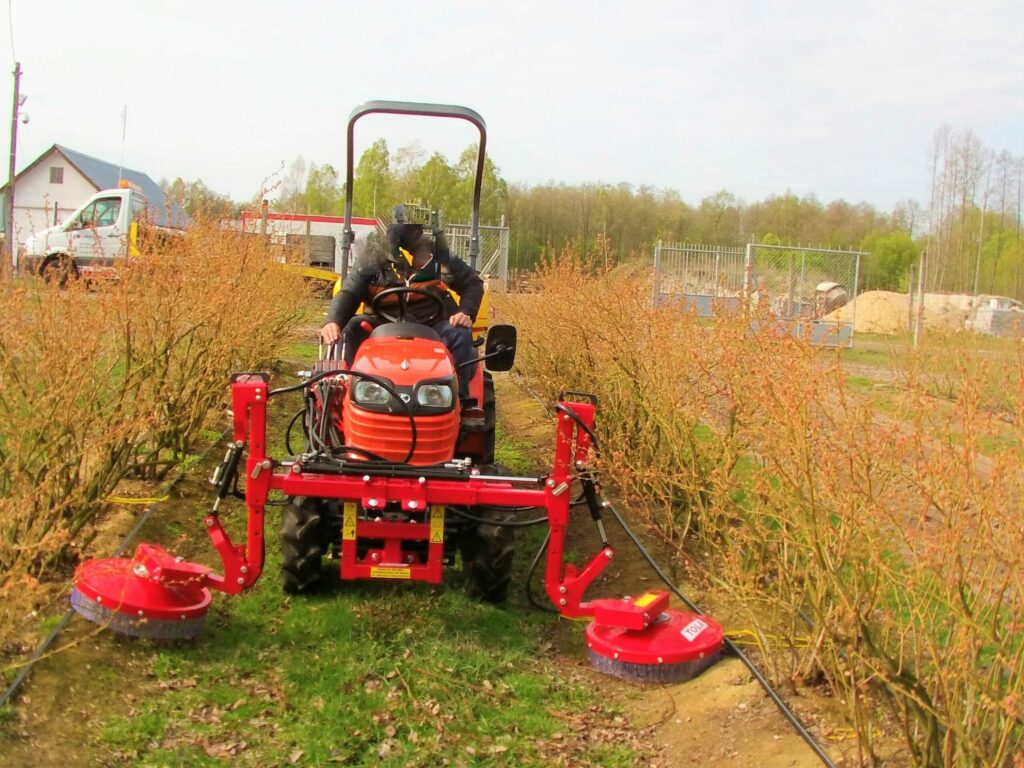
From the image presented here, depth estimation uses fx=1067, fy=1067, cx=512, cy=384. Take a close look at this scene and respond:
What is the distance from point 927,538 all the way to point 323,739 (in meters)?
2.37

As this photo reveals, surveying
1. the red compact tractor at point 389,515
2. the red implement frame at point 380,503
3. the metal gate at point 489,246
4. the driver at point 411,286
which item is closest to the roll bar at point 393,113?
the driver at point 411,286

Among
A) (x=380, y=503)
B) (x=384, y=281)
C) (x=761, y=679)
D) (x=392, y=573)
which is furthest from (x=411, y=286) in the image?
(x=761, y=679)

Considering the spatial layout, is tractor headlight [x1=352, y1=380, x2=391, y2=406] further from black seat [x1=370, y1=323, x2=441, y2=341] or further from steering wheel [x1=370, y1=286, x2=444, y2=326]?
steering wheel [x1=370, y1=286, x2=444, y2=326]

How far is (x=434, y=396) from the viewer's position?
211 inches

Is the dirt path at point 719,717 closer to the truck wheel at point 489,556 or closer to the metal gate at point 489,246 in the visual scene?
the truck wheel at point 489,556

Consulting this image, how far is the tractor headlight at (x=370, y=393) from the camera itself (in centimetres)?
528

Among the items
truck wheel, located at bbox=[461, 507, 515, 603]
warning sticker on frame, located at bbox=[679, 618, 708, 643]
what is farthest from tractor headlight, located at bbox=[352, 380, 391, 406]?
warning sticker on frame, located at bbox=[679, 618, 708, 643]

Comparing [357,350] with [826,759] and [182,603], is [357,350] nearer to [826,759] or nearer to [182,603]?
[182,603]

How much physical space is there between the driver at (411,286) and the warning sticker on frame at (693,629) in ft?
6.03

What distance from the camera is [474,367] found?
6.29 metres

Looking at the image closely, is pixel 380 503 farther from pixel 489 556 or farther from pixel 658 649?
pixel 658 649

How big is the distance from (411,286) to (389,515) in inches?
63.3

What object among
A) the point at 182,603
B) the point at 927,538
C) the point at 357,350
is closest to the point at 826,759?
the point at 927,538

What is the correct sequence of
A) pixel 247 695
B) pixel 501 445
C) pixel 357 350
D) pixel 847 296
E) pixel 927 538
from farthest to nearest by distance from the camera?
1. pixel 847 296
2. pixel 501 445
3. pixel 357 350
4. pixel 247 695
5. pixel 927 538
